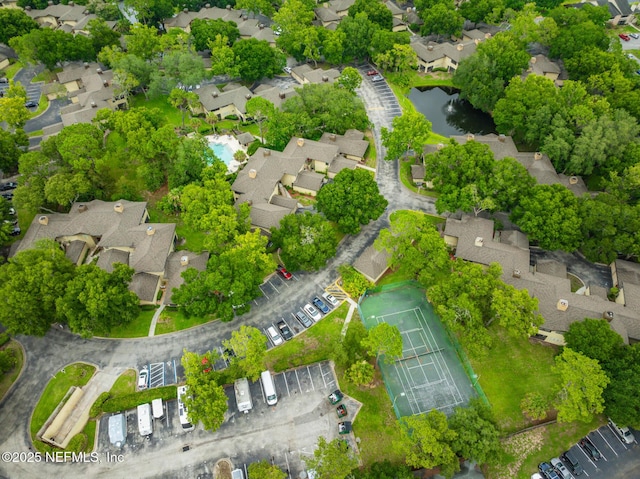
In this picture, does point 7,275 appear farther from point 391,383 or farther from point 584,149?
point 584,149

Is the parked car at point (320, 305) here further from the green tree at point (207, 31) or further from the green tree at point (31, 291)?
the green tree at point (207, 31)

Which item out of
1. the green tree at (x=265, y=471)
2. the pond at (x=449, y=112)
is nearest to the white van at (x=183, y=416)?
the green tree at (x=265, y=471)

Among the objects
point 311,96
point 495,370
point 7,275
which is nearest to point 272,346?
point 495,370

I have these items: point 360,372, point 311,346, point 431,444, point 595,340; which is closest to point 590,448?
point 595,340

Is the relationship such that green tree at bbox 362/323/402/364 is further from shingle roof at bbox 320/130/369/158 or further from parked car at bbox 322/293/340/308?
shingle roof at bbox 320/130/369/158

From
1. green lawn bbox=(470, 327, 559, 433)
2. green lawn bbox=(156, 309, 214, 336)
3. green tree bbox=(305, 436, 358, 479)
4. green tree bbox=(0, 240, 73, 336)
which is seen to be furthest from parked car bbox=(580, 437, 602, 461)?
green tree bbox=(0, 240, 73, 336)

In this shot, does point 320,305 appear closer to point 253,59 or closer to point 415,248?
point 415,248

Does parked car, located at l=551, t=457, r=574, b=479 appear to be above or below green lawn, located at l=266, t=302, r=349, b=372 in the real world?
above
